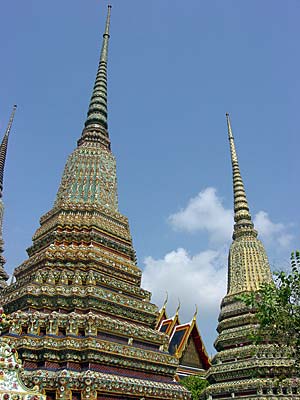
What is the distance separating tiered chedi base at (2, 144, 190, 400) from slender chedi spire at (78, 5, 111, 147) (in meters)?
2.65

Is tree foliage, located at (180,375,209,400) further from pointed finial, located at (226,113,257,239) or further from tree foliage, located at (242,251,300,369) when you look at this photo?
tree foliage, located at (242,251,300,369)

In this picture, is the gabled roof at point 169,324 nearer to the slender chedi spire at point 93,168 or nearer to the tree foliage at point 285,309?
the slender chedi spire at point 93,168

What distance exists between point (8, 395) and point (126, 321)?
6369 mm

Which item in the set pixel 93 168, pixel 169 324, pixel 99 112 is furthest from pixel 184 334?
pixel 99 112

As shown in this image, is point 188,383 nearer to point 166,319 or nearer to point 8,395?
point 166,319

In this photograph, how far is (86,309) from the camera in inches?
532

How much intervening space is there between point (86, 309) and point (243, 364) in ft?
30.2

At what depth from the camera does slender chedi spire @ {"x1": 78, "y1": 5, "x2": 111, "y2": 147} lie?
68.2ft

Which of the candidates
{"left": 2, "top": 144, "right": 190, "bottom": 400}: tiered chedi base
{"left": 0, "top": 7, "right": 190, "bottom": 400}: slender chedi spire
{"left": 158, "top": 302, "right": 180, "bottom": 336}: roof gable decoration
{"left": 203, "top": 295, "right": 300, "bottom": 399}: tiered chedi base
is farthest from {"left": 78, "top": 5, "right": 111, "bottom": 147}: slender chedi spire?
{"left": 158, "top": 302, "right": 180, "bottom": 336}: roof gable decoration

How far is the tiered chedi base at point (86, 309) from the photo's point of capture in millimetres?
12156

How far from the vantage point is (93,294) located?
44.9 ft

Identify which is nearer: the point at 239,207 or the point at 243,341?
the point at 243,341

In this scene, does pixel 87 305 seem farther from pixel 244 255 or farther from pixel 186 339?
pixel 186 339

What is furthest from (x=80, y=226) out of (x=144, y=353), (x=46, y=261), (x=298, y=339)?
(x=298, y=339)
